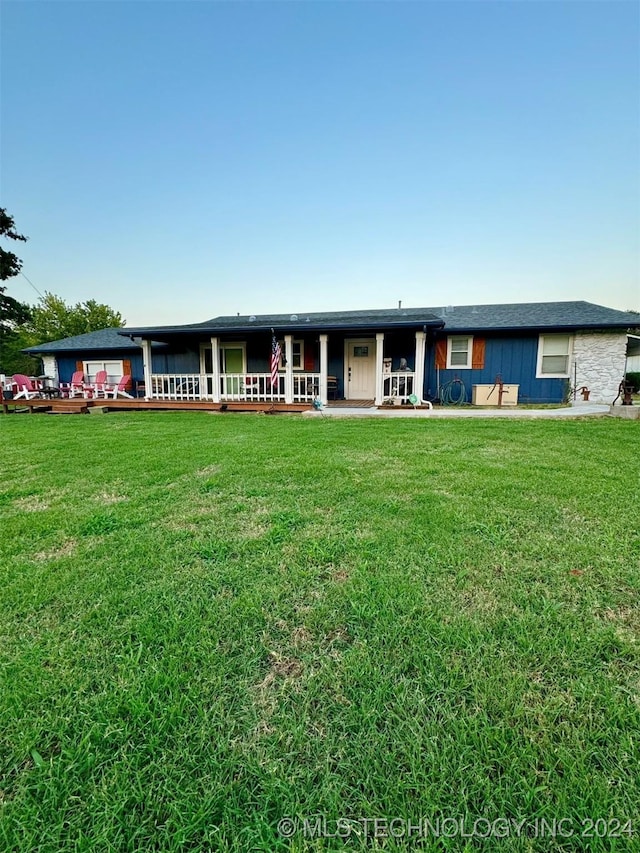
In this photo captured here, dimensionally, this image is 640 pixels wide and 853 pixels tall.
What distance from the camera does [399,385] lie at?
11.3m

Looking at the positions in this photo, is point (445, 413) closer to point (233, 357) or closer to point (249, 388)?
point (249, 388)

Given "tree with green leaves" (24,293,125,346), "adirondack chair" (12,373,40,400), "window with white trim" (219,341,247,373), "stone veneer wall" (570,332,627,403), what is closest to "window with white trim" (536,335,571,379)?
"stone veneer wall" (570,332,627,403)

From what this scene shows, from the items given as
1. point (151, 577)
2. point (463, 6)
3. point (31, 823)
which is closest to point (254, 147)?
point (463, 6)

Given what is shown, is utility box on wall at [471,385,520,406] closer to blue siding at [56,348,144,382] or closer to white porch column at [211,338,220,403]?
white porch column at [211,338,220,403]

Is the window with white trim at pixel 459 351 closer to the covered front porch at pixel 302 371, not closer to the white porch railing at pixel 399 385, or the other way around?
the covered front porch at pixel 302 371

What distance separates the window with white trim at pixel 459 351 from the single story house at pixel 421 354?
3 centimetres

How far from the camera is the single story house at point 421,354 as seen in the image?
10.9 metres

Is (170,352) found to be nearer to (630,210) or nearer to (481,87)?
(481,87)

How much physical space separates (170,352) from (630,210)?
18.1 metres

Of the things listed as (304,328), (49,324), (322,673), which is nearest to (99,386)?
(304,328)

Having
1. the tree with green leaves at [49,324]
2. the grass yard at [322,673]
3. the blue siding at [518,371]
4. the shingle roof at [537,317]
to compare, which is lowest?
the grass yard at [322,673]

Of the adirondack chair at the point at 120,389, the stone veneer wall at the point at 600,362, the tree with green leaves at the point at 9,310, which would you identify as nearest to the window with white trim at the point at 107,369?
the adirondack chair at the point at 120,389

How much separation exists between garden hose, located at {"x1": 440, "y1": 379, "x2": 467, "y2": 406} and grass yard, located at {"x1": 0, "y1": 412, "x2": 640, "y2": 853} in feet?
30.4

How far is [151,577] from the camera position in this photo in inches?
82.3
